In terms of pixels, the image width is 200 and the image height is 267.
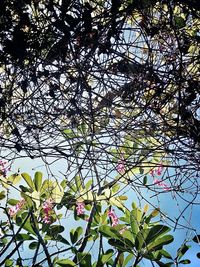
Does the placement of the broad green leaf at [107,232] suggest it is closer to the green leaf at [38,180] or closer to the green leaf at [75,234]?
the green leaf at [75,234]

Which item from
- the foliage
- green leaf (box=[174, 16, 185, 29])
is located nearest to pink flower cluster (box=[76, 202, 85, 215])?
the foliage

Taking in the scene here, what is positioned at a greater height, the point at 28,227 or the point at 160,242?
the point at 28,227

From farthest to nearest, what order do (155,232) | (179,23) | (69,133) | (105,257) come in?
(105,257) < (155,232) < (69,133) < (179,23)

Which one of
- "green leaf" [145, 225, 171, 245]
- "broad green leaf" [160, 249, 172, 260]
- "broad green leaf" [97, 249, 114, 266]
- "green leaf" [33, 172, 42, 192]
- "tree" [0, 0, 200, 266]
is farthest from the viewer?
"green leaf" [33, 172, 42, 192]

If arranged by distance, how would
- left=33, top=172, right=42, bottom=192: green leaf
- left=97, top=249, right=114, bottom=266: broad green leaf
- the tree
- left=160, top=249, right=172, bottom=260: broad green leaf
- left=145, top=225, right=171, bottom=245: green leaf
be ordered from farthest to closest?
left=33, top=172, right=42, bottom=192: green leaf → left=160, top=249, right=172, bottom=260: broad green leaf → left=97, top=249, right=114, bottom=266: broad green leaf → left=145, top=225, right=171, bottom=245: green leaf → the tree

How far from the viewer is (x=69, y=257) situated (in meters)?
1.78

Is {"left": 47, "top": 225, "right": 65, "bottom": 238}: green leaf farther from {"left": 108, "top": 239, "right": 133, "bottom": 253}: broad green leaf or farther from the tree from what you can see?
the tree

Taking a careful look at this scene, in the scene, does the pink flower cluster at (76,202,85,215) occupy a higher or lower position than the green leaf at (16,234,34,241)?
higher

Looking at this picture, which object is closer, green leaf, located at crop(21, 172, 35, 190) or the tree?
the tree

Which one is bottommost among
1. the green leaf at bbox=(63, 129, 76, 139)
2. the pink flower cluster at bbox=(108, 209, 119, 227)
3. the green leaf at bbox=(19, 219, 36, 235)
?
the pink flower cluster at bbox=(108, 209, 119, 227)

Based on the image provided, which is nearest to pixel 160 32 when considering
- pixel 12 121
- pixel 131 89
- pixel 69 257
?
pixel 131 89

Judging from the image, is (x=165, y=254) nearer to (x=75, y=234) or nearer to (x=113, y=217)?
(x=113, y=217)

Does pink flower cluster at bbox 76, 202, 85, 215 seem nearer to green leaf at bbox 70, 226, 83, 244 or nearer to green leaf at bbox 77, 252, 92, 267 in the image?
green leaf at bbox 70, 226, 83, 244

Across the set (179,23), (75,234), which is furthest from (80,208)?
(179,23)
